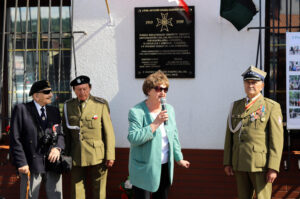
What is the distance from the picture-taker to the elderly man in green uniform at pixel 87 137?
4.14 meters

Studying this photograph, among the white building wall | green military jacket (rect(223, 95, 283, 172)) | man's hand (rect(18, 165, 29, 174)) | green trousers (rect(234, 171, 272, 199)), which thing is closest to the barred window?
the white building wall

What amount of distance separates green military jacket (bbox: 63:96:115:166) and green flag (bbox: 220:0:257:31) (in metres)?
1.89

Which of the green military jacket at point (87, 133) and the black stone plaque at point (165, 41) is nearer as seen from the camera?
the green military jacket at point (87, 133)

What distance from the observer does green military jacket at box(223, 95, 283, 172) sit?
3.53 metres

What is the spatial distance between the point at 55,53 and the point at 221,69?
2.33 m

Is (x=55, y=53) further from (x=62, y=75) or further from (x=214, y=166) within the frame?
(x=214, y=166)

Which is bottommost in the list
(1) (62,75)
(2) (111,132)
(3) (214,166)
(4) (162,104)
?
(3) (214,166)

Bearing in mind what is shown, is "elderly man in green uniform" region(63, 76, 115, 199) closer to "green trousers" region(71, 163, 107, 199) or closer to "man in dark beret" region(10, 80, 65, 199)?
"green trousers" region(71, 163, 107, 199)

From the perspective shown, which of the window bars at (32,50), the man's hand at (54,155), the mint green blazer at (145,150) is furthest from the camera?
the window bars at (32,50)

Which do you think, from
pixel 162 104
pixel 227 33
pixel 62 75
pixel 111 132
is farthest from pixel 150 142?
pixel 62 75

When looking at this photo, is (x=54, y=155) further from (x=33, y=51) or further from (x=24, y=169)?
(x=33, y=51)

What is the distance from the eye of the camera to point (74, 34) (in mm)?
4863

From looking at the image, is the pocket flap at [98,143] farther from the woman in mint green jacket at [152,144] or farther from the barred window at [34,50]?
the barred window at [34,50]

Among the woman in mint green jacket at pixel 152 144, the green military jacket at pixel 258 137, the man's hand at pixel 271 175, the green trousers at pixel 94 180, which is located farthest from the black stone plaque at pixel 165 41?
the man's hand at pixel 271 175
